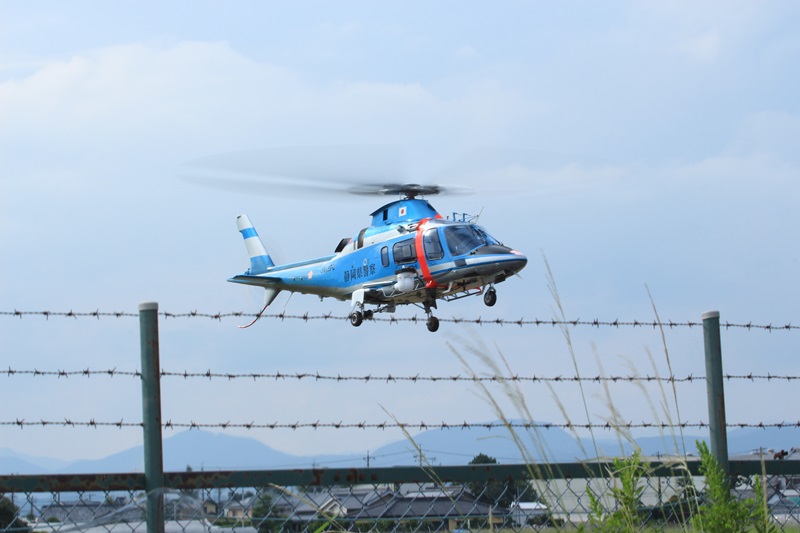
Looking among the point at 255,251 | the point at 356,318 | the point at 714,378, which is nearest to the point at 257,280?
the point at 255,251

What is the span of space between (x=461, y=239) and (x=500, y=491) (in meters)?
18.5

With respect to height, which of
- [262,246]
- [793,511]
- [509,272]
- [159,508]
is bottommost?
[793,511]

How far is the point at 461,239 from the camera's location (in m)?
23.2

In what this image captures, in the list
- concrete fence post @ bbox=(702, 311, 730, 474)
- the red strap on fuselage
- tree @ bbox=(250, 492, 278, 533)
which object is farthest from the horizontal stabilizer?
tree @ bbox=(250, 492, 278, 533)

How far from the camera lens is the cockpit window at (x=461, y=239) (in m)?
23.1

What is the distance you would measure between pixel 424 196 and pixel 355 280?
4.80m

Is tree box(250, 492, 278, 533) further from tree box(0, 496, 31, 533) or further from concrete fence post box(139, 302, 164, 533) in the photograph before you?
tree box(0, 496, 31, 533)

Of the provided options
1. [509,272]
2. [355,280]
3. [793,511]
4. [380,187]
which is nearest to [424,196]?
[380,187]

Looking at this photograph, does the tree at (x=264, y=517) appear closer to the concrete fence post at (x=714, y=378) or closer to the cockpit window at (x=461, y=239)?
the concrete fence post at (x=714, y=378)

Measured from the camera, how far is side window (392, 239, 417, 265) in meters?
23.9

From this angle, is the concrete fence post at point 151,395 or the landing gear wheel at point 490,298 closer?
the concrete fence post at point 151,395

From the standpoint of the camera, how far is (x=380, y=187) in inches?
1125

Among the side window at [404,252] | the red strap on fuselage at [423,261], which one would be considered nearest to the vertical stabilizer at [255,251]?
the side window at [404,252]

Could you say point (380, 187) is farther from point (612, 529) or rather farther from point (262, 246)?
point (612, 529)
